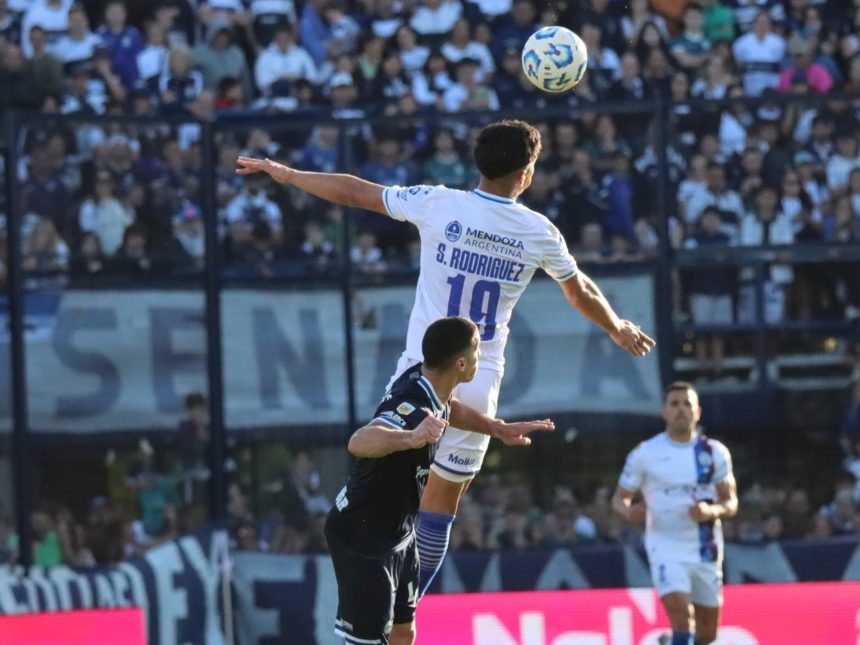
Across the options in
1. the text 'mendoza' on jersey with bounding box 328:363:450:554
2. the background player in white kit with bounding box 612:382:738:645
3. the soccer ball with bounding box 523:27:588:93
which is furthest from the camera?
the background player in white kit with bounding box 612:382:738:645

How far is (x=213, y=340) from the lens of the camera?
13.2 metres

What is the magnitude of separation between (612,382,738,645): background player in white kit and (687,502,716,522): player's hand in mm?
17

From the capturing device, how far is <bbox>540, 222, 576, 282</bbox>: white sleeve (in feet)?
25.2

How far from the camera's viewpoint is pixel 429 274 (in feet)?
25.4

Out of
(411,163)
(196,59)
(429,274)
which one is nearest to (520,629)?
(411,163)

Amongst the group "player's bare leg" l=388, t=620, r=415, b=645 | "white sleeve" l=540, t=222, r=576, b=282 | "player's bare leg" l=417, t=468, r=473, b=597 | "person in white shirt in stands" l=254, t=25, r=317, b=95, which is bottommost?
"player's bare leg" l=388, t=620, r=415, b=645

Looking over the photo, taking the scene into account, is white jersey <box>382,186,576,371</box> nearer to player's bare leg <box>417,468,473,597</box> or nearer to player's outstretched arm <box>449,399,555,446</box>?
player's outstretched arm <box>449,399,555,446</box>

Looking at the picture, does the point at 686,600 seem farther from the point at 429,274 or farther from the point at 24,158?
the point at 24,158

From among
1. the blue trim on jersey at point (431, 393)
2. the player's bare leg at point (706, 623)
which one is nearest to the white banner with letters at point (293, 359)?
the player's bare leg at point (706, 623)

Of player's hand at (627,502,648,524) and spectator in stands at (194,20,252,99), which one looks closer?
player's hand at (627,502,648,524)

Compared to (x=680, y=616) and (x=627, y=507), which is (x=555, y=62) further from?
(x=680, y=616)

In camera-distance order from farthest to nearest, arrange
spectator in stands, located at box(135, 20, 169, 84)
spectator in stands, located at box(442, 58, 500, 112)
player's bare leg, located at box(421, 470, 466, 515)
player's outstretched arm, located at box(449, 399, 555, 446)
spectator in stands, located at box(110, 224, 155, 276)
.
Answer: spectator in stands, located at box(135, 20, 169, 84)
spectator in stands, located at box(442, 58, 500, 112)
spectator in stands, located at box(110, 224, 155, 276)
player's bare leg, located at box(421, 470, 466, 515)
player's outstretched arm, located at box(449, 399, 555, 446)

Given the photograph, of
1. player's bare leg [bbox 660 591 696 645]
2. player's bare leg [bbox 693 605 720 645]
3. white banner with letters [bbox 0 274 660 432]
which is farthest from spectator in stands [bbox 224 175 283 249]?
player's bare leg [bbox 693 605 720 645]

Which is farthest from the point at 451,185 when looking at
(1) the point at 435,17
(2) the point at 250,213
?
(1) the point at 435,17
